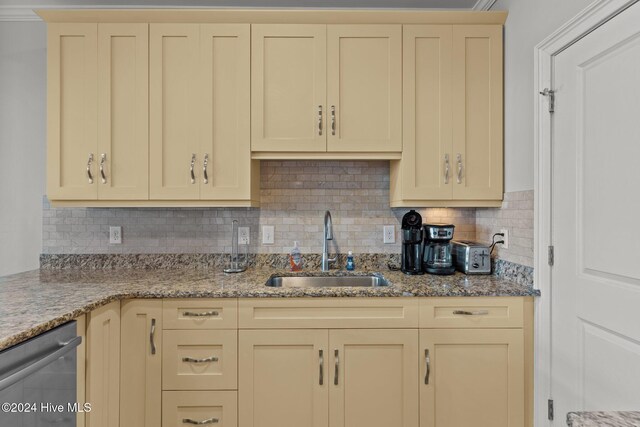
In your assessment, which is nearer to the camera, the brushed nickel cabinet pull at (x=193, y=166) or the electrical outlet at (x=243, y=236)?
the brushed nickel cabinet pull at (x=193, y=166)

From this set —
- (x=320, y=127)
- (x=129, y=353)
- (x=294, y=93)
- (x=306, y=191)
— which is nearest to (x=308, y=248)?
(x=306, y=191)

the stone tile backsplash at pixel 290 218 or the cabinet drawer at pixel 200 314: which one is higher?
the stone tile backsplash at pixel 290 218

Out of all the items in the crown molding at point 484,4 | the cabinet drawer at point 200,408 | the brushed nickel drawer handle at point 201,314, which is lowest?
the cabinet drawer at point 200,408

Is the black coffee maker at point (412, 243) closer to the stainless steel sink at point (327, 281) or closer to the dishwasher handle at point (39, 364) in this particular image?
the stainless steel sink at point (327, 281)

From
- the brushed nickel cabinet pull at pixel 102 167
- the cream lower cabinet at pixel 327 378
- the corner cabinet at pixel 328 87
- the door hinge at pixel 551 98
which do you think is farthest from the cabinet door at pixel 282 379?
the door hinge at pixel 551 98

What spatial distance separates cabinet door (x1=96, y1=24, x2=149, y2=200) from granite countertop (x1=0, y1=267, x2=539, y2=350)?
50 cm

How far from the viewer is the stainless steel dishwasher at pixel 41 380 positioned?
1173 millimetres

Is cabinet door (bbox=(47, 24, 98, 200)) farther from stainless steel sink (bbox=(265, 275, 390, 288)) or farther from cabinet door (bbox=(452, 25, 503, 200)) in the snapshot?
cabinet door (bbox=(452, 25, 503, 200))

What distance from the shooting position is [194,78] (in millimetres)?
2158

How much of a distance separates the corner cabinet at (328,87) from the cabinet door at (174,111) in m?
0.35

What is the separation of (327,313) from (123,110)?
1.60 meters

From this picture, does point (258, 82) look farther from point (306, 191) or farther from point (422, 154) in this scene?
point (422, 154)

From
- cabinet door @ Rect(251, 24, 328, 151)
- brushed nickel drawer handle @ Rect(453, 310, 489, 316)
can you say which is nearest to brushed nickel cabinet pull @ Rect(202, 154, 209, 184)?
cabinet door @ Rect(251, 24, 328, 151)

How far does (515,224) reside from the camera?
2.04 meters
